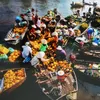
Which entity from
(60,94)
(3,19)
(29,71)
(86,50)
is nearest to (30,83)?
(29,71)

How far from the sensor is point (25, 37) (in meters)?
20.2

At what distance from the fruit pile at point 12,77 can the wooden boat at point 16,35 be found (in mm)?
4461

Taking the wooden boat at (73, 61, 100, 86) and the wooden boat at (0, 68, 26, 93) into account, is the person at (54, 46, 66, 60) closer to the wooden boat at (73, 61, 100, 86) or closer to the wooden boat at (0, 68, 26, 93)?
the wooden boat at (73, 61, 100, 86)

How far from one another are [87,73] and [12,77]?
5408mm

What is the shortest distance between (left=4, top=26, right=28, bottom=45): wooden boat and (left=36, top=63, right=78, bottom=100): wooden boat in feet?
16.3

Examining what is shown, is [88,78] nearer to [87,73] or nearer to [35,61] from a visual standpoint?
[87,73]

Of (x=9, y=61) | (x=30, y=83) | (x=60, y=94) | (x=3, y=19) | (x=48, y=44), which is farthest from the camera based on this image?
(x=3, y=19)

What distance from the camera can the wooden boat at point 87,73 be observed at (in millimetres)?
16438

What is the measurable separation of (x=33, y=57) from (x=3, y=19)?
43.2ft

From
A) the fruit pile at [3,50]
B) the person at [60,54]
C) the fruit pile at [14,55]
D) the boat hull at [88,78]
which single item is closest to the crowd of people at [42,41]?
the person at [60,54]

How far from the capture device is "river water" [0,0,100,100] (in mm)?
15836

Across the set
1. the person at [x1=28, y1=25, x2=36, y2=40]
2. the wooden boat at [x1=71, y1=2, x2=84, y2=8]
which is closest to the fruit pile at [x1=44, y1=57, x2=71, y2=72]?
the person at [x1=28, y1=25, x2=36, y2=40]

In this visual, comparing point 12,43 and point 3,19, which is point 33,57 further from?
point 3,19

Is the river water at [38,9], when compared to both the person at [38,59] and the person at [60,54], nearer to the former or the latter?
the person at [60,54]
